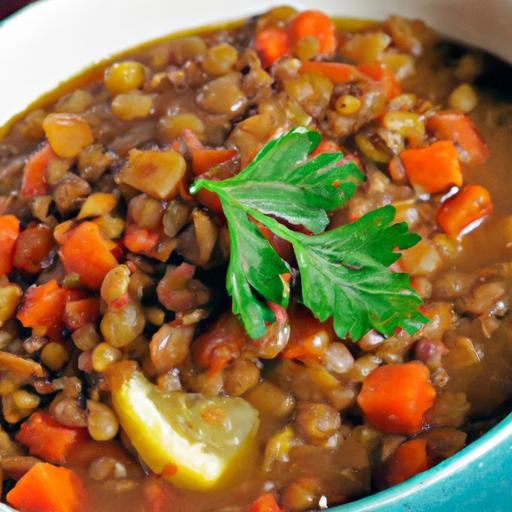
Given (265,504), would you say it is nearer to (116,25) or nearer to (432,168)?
(432,168)

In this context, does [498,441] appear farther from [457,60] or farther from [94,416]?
[457,60]

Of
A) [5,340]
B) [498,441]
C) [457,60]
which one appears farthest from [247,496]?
[457,60]

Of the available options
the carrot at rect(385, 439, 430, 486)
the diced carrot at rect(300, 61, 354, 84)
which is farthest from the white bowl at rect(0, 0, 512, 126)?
the carrot at rect(385, 439, 430, 486)

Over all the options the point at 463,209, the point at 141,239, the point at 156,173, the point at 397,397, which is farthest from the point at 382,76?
the point at 397,397

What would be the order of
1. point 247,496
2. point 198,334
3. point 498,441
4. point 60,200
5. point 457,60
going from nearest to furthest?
point 498,441 → point 247,496 → point 198,334 → point 60,200 → point 457,60

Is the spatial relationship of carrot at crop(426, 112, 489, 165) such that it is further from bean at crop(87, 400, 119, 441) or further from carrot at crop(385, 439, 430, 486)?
bean at crop(87, 400, 119, 441)

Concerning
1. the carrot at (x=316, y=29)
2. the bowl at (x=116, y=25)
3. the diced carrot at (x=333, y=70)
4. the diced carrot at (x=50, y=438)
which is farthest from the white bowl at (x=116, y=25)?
the diced carrot at (x=50, y=438)

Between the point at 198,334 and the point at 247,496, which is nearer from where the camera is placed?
the point at 247,496
